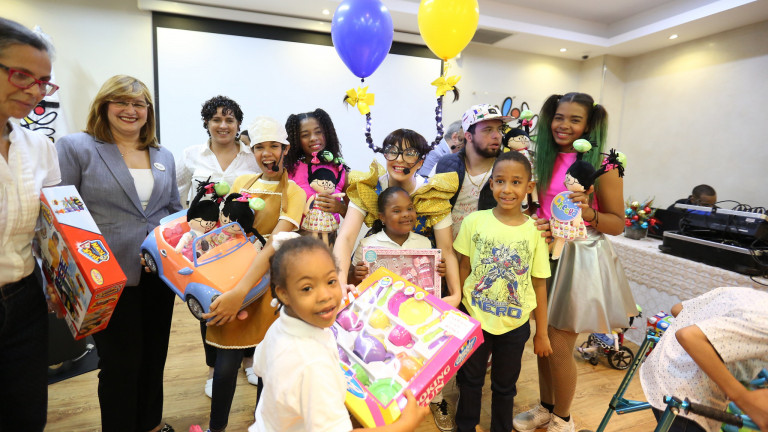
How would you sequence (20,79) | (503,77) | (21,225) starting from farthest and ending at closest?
(503,77)
(21,225)
(20,79)

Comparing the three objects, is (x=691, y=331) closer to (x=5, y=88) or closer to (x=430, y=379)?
(x=430, y=379)

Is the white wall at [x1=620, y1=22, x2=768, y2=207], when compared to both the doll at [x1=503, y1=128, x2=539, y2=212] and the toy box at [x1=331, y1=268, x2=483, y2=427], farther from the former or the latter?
the toy box at [x1=331, y1=268, x2=483, y2=427]

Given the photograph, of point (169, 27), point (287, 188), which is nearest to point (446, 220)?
point (287, 188)

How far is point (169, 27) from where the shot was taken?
4.30 meters

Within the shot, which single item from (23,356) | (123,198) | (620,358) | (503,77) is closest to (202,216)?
(123,198)

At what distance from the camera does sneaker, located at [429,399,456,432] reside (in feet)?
7.19

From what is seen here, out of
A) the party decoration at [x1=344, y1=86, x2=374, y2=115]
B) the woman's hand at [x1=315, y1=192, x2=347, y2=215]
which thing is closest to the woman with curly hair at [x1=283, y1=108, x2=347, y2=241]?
the woman's hand at [x1=315, y1=192, x2=347, y2=215]

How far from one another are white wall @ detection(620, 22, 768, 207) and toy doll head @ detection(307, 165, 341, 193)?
17.5 feet

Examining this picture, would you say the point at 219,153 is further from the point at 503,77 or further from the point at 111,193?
the point at 503,77

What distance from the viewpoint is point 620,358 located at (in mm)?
2951

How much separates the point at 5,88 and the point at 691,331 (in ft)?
7.75

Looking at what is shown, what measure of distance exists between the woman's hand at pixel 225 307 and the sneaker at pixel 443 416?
57.2 inches

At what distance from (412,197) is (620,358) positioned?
2.36 meters

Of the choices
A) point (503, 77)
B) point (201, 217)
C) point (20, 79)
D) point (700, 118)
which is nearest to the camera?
point (20, 79)
